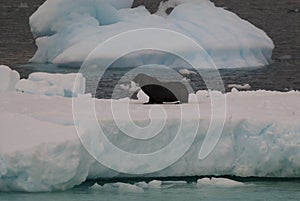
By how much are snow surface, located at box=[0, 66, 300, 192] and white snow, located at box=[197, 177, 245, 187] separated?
2cm

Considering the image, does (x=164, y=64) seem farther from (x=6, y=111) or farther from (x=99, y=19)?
(x=6, y=111)

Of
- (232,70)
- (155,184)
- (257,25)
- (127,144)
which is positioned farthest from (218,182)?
(257,25)

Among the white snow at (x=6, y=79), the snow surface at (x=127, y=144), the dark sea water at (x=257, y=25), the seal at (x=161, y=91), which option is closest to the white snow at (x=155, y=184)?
the snow surface at (x=127, y=144)

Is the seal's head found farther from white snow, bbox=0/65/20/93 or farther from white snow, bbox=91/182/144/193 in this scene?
white snow, bbox=91/182/144/193

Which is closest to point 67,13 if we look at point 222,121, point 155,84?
point 155,84

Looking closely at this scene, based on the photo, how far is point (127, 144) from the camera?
877 cm

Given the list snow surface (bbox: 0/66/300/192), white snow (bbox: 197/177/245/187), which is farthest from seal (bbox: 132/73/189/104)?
white snow (bbox: 197/177/245/187)

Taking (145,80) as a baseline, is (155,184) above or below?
above

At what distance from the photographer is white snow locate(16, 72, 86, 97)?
10.9m

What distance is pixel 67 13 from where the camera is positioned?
19.6m

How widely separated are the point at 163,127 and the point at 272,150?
1.01 meters

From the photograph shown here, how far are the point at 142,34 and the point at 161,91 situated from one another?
8.51m

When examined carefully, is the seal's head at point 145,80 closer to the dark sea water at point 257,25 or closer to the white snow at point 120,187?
the white snow at point 120,187

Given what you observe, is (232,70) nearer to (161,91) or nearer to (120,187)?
(161,91)
